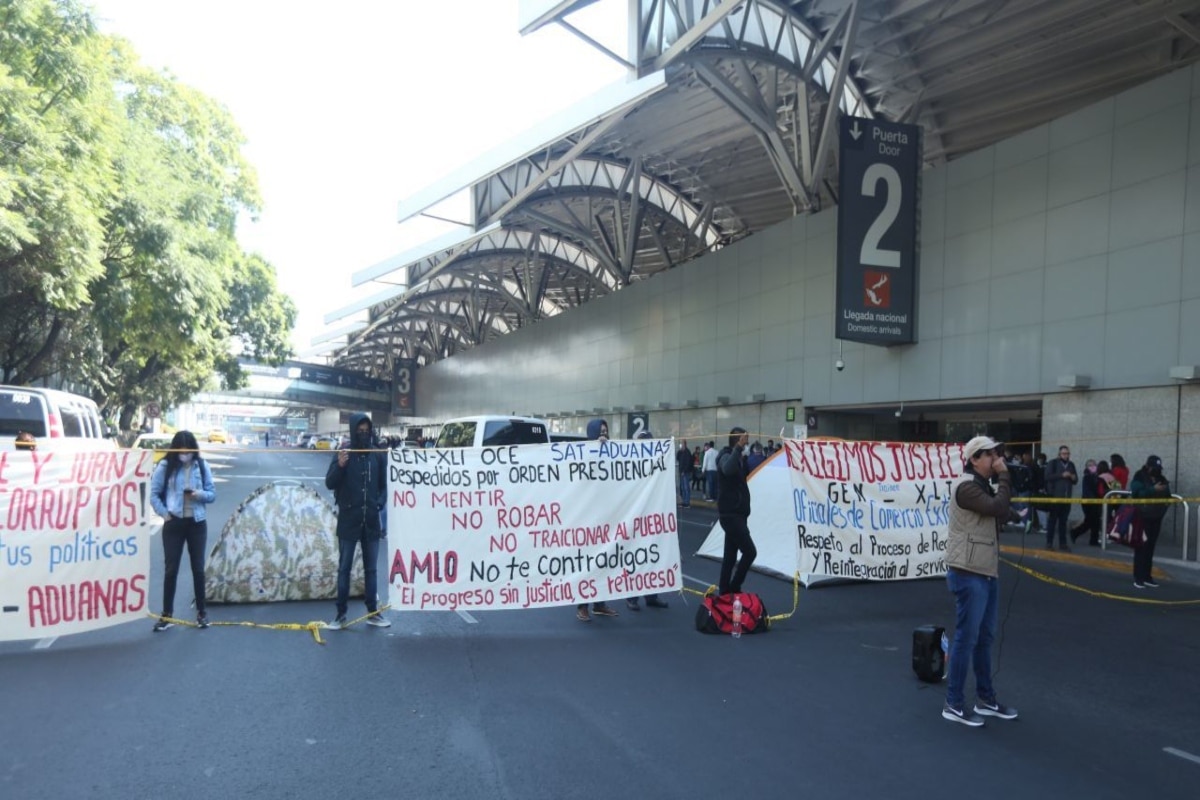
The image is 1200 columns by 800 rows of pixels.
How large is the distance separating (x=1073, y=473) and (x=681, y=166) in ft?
65.3

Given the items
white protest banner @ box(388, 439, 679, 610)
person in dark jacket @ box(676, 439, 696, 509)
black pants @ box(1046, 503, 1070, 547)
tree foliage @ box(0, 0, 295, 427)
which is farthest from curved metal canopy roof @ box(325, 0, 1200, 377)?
white protest banner @ box(388, 439, 679, 610)

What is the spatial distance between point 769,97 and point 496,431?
14851mm

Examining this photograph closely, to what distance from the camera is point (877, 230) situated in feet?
64.3

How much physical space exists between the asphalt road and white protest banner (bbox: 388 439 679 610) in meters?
0.42

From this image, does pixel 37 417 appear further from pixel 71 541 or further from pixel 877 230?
pixel 877 230

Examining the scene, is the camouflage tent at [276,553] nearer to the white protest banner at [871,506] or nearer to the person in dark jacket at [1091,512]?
the white protest banner at [871,506]

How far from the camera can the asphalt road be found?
13.8 ft

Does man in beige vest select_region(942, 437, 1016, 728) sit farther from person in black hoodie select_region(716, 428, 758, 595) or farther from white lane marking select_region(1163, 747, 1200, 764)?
person in black hoodie select_region(716, 428, 758, 595)

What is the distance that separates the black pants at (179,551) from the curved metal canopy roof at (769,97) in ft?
47.0

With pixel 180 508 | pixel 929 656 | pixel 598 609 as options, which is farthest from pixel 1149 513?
pixel 180 508

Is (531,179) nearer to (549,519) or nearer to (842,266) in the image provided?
(842,266)

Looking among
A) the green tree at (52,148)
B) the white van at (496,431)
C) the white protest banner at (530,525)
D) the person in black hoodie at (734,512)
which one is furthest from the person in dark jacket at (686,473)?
the green tree at (52,148)

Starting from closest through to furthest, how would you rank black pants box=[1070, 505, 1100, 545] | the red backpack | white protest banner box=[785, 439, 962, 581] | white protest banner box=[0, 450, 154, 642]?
1. white protest banner box=[0, 450, 154, 642]
2. the red backpack
3. white protest banner box=[785, 439, 962, 581]
4. black pants box=[1070, 505, 1100, 545]

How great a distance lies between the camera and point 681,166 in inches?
1208
